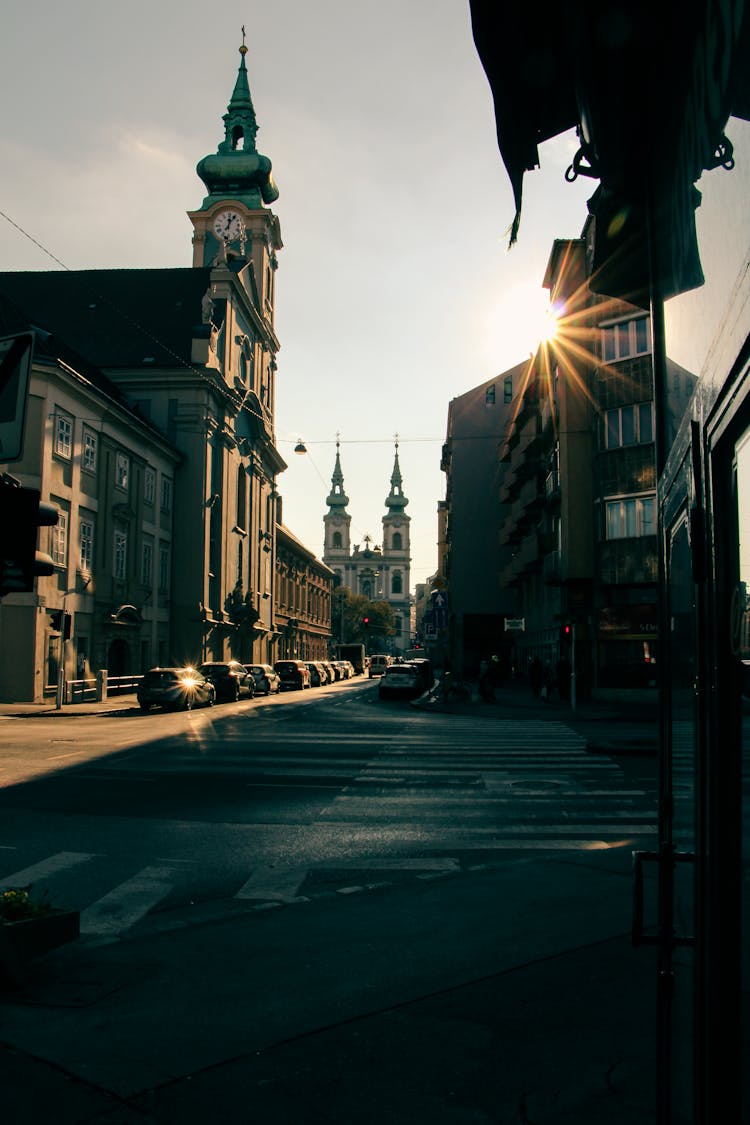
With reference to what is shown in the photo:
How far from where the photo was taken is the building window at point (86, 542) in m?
40.2

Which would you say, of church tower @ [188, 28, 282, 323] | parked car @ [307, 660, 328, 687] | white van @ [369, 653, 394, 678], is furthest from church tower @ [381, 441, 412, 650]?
parked car @ [307, 660, 328, 687]

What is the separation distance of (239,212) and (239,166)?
3.77 m

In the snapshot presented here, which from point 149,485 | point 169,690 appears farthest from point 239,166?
point 169,690

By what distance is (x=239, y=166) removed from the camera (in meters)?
73.4

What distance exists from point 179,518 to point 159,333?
11.7 meters

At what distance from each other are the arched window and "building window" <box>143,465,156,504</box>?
1556cm

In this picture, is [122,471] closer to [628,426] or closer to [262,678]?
[262,678]

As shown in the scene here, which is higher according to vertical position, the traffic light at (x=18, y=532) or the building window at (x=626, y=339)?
the building window at (x=626, y=339)

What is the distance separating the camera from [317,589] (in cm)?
11250

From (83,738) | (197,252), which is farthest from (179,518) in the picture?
(83,738)

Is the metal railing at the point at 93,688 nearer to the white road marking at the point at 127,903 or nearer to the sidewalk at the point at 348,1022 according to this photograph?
the white road marking at the point at 127,903

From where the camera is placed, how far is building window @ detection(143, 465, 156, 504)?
159 ft

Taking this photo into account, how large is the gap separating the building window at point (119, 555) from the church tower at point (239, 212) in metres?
31.6

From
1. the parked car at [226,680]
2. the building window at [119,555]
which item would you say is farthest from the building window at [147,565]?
the parked car at [226,680]
